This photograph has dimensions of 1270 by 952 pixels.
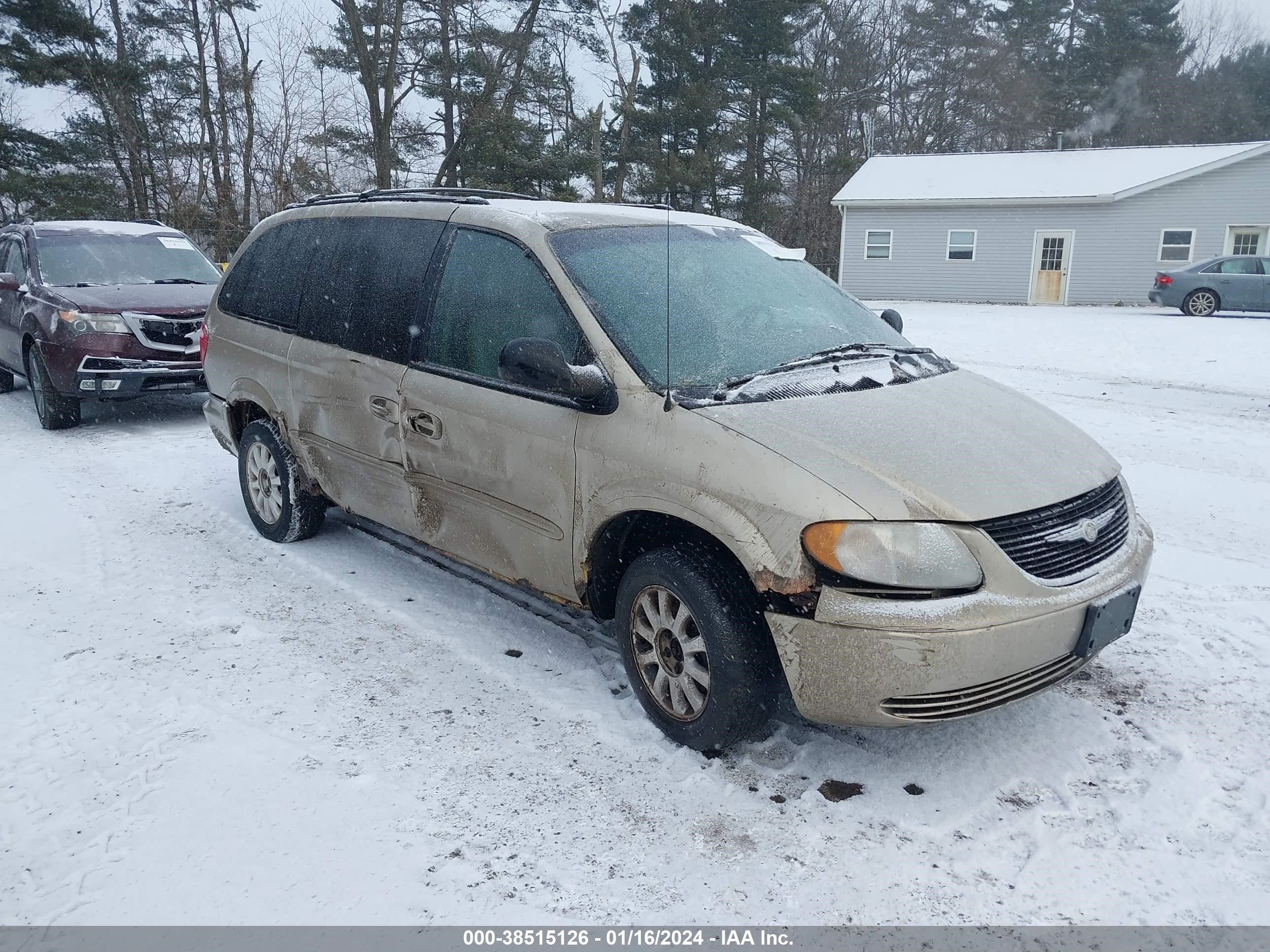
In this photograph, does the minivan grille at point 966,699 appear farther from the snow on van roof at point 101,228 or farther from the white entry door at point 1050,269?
the white entry door at point 1050,269

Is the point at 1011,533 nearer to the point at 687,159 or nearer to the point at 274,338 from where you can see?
the point at 274,338

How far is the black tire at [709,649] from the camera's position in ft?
9.87

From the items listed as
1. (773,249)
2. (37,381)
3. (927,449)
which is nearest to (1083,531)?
(927,449)

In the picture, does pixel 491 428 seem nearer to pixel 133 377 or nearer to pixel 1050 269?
pixel 133 377

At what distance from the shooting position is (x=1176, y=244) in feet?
84.8

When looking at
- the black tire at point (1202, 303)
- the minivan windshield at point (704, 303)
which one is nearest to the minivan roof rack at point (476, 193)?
the minivan windshield at point (704, 303)

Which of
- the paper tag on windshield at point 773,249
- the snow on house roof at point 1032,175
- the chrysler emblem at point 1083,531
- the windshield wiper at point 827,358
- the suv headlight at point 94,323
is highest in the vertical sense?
the snow on house roof at point 1032,175

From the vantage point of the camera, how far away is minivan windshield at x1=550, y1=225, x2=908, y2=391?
11.4 ft

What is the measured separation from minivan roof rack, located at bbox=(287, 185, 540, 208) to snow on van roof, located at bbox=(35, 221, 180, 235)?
5982mm

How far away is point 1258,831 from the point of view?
2826mm

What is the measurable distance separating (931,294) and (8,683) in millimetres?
28232

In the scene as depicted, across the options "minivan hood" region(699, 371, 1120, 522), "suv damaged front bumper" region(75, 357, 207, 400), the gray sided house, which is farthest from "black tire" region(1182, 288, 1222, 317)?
"suv damaged front bumper" region(75, 357, 207, 400)

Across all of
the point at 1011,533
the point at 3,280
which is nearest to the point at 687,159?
the point at 3,280

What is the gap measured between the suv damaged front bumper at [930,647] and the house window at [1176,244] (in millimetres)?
27451
